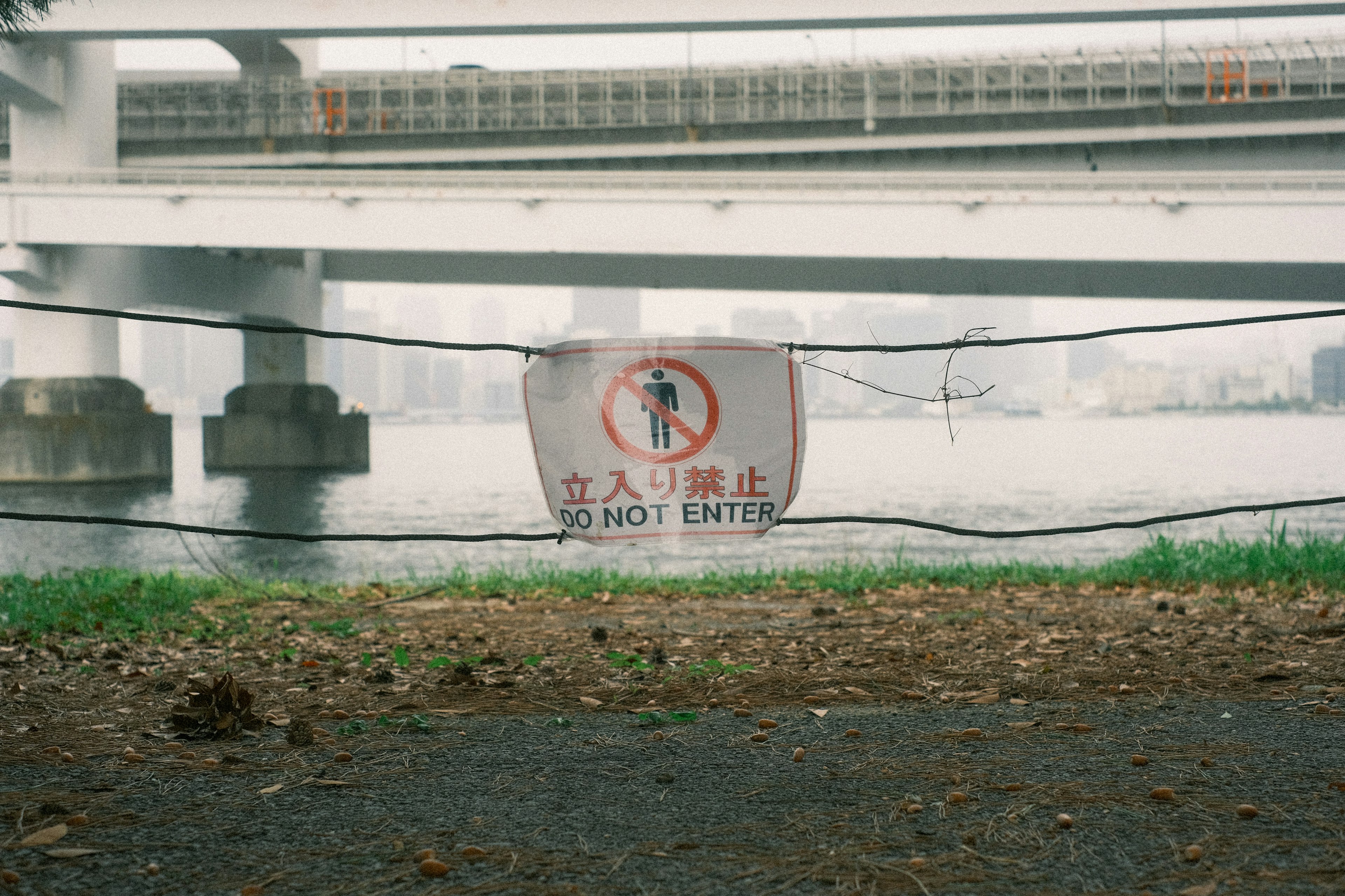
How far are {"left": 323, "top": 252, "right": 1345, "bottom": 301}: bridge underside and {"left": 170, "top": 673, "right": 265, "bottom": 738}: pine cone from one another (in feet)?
98.1

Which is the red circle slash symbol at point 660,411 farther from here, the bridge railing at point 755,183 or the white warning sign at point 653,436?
the bridge railing at point 755,183

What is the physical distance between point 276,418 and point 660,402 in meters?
56.2

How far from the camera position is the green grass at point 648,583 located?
882 centimetres

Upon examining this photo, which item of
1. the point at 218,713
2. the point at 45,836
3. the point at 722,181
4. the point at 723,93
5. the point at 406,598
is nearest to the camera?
the point at 45,836

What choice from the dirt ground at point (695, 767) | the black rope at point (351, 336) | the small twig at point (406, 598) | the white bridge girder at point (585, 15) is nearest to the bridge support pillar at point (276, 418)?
the white bridge girder at point (585, 15)

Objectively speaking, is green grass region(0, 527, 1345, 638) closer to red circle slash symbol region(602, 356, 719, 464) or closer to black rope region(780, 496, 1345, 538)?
red circle slash symbol region(602, 356, 719, 464)

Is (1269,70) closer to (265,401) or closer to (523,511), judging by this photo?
(523,511)

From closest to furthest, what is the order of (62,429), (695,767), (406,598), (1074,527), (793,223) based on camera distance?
(695,767)
(1074,527)
(406,598)
(793,223)
(62,429)

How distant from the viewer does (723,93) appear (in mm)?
52656

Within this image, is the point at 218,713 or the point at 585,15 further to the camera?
the point at 585,15

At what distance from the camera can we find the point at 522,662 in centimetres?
636

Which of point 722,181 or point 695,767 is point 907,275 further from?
point 695,767

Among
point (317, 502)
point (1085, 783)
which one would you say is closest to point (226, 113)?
point (317, 502)

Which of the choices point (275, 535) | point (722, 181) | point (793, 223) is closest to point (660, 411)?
point (275, 535)
